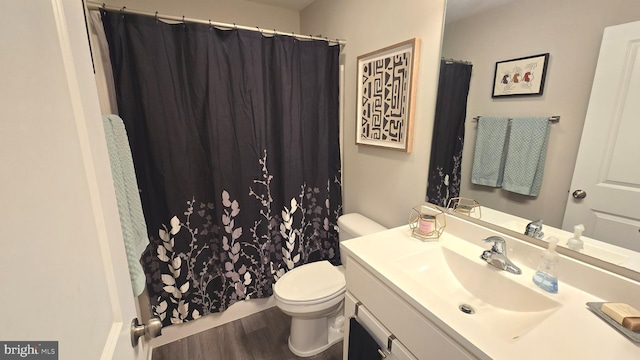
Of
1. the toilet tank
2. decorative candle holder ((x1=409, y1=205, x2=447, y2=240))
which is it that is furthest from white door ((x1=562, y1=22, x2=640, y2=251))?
the toilet tank

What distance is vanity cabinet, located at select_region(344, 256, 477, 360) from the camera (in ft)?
2.53

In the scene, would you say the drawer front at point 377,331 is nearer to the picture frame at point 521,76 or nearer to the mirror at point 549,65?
the mirror at point 549,65

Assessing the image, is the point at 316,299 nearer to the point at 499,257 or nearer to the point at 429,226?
the point at 429,226

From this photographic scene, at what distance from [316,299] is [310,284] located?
0.12 meters

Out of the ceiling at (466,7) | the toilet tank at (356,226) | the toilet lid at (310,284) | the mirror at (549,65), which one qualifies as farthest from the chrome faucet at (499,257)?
the ceiling at (466,7)

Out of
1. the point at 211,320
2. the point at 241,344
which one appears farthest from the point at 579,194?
the point at 211,320

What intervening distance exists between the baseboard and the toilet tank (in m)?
0.80

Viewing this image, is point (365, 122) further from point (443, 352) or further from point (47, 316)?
point (47, 316)

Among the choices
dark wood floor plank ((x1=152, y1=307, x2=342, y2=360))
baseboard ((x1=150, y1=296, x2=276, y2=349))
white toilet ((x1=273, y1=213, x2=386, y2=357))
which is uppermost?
white toilet ((x1=273, y1=213, x2=386, y2=357))

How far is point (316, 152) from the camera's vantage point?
6.36 ft

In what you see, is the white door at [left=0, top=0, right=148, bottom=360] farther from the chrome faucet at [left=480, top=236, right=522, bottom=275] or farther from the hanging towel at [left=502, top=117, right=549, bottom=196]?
the hanging towel at [left=502, top=117, right=549, bottom=196]

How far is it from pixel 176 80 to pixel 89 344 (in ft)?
4.53

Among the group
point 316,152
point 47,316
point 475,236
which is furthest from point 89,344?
point 316,152

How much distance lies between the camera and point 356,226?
175cm
